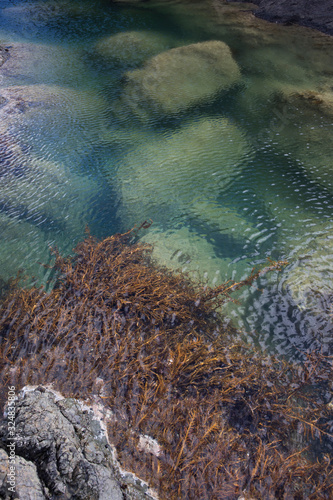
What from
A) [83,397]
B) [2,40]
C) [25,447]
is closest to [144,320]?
[83,397]

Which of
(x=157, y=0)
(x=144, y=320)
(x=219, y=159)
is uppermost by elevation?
(x=157, y=0)

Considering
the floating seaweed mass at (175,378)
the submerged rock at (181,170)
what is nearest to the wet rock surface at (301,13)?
the submerged rock at (181,170)

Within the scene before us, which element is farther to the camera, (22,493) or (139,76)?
(139,76)

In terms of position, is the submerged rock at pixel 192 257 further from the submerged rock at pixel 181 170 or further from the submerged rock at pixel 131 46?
the submerged rock at pixel 131 46

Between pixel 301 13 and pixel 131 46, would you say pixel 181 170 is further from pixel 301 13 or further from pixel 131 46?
pixel 301 13

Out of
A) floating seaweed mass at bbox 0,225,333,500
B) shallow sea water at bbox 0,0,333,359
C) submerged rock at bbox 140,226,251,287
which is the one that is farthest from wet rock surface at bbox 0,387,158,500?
submerged rock at bbox 140,226,251,287

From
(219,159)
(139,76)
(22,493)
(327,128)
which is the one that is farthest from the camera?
(139,76)

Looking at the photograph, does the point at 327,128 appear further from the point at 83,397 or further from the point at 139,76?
the point at 83,397
